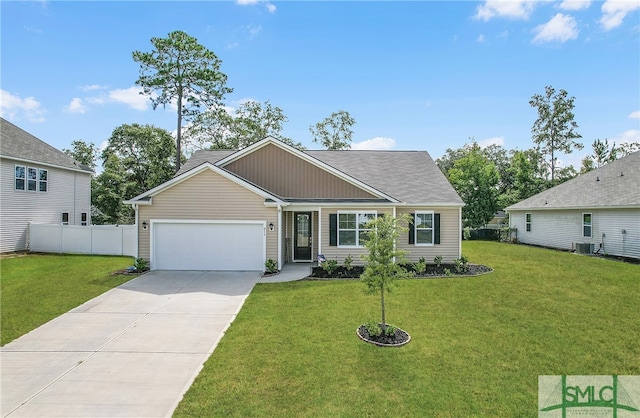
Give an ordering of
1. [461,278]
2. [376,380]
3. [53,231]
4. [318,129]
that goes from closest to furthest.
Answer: [376,380] < [461,278] < [53,231] < [318,129]

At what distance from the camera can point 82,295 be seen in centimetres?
944

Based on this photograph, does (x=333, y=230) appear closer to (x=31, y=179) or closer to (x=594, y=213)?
(x=594, y=213)

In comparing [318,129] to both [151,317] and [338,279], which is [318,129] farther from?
[151,317]

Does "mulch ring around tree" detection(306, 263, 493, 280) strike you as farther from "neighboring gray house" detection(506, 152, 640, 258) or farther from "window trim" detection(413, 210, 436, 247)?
"neighboring gray house" detection(506, 152, 640, 258)

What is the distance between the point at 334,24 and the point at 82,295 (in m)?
13.7

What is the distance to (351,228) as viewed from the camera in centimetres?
1367

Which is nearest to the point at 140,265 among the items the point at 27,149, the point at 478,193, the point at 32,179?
the point at 32,179

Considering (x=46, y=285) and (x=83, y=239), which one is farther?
(x=83, y=239)

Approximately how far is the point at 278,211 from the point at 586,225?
728 inches

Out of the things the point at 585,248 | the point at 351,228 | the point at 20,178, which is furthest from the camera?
the point at 585,248

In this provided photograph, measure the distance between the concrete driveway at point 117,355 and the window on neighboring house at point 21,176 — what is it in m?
13.6

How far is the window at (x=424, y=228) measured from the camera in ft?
46.5

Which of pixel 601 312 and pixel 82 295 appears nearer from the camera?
pixel 601 312

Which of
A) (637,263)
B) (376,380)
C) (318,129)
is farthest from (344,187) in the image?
(318,129)
